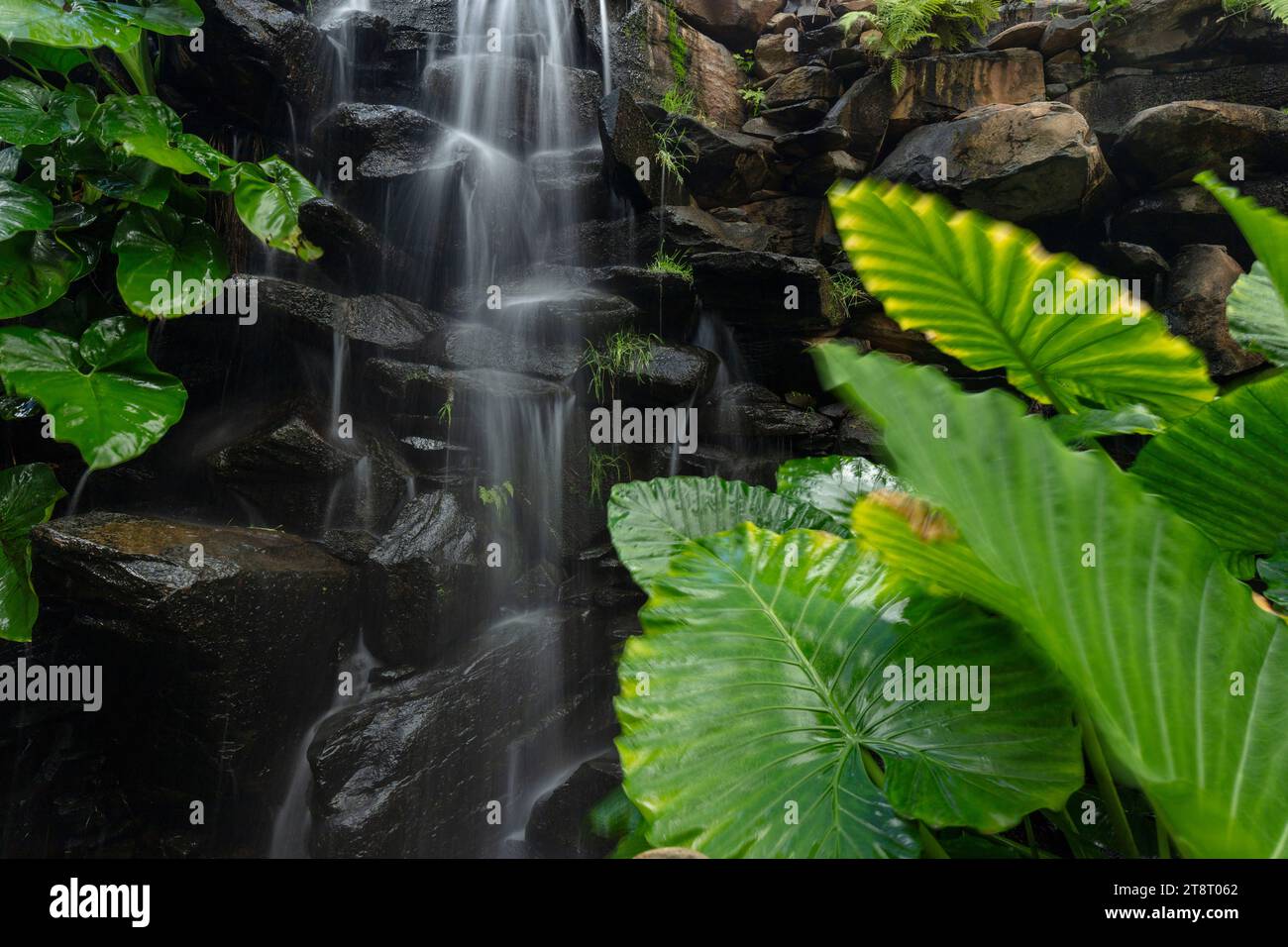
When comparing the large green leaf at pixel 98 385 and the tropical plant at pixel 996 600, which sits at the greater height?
the large green leaf at pixel 98 385

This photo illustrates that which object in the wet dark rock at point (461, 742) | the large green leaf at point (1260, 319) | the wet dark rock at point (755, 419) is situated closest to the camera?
the large green leaf at point (1260, 319)

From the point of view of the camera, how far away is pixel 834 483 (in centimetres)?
127

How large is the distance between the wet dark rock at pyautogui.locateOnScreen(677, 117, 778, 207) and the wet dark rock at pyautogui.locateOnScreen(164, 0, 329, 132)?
7.80 feet

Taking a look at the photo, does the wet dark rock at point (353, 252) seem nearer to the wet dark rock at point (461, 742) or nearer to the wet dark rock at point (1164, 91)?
the wet dark rock at point (461, 742)

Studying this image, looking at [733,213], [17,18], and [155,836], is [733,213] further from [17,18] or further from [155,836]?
[155,836]

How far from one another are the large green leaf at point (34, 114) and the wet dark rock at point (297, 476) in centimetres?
130

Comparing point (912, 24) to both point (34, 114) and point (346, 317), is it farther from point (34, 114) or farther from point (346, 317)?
point (34, 114)

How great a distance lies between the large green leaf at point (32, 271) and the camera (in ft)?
7.76

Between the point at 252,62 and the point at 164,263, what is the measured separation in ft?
6.91

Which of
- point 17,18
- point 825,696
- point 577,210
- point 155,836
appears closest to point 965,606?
point 825,696

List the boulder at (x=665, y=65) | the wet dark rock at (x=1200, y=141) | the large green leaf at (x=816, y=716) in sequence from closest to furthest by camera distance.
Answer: the large green leaf at (x=816, y=716) → the wet dark rock at (x=1200, y=141) → the boulder at (x=665, y=65)

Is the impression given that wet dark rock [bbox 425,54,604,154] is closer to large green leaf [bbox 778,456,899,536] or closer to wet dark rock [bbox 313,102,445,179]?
wet dark rock [bbox 313,102,445,179]

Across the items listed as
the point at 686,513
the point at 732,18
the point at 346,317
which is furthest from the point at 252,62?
the point at 686,513

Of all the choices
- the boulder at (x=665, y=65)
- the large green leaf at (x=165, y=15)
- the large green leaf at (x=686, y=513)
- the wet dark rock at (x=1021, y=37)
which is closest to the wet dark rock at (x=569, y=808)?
the large green leaf at (x=686, y=513)
